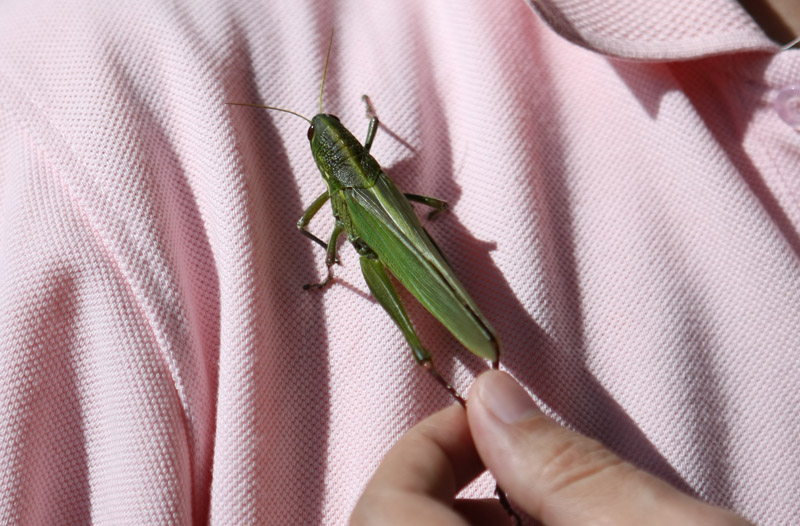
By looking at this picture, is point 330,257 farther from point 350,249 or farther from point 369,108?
point 369,108

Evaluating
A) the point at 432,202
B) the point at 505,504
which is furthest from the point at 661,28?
the point at 505,504

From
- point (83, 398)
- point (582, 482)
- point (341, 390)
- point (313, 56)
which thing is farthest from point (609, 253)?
point (83, 398)

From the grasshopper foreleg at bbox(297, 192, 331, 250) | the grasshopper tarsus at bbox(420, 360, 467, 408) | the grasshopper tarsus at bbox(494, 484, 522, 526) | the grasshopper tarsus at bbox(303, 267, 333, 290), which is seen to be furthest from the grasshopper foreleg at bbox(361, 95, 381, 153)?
the grasshopper tarsus at bbox(494, 484, 522, 526)

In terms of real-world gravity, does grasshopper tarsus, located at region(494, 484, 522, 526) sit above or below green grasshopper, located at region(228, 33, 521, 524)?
below

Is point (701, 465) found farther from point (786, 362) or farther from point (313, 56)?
point (313, 56)

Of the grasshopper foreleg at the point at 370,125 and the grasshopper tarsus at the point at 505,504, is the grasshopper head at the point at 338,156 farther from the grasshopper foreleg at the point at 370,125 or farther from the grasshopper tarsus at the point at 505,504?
the grasshopper tarsus at the point at 505,504

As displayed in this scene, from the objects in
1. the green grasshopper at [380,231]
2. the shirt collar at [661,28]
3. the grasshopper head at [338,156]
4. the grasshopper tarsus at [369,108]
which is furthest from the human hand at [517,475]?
the shirt collar at [661,28]

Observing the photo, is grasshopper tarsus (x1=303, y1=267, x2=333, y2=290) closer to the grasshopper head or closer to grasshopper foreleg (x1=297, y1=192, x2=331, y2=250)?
grasshopper foreleg (x1=297, y1=192, x2=331, y2=250)
